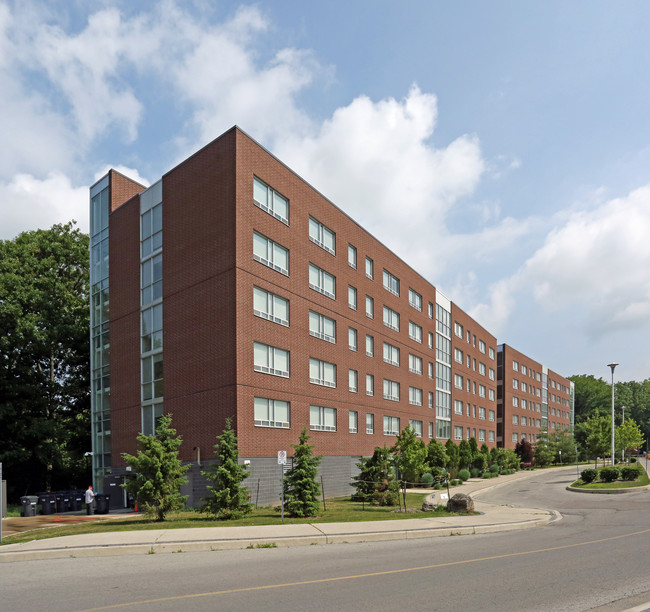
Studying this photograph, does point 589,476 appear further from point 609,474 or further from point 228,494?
point 228,494

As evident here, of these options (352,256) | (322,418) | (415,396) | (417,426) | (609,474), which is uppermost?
(352,256)

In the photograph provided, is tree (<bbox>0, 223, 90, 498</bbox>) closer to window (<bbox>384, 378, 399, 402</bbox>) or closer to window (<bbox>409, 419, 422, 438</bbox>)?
window (<bbox>384, 378, 399, 402</bbox>)

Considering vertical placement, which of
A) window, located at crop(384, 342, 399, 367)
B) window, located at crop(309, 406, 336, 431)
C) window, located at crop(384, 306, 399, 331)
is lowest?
window, located at crop(309, 406, 336, 431)

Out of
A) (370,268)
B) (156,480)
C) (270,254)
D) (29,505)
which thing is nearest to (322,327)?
(270,254)

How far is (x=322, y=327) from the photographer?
3575 centimetres

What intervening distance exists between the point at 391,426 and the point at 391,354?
5503mm

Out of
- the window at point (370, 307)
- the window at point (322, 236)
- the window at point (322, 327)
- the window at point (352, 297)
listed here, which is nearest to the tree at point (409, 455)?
the window at point (322, 327)

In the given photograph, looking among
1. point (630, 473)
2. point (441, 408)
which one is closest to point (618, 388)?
point (441, 408)

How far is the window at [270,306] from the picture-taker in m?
29.6

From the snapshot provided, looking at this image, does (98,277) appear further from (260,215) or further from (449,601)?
(449,601)

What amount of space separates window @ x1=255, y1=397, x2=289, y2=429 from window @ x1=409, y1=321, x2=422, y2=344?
2238 centimetres

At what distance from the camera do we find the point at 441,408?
192 feet

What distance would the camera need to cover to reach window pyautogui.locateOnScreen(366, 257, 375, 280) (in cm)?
4334

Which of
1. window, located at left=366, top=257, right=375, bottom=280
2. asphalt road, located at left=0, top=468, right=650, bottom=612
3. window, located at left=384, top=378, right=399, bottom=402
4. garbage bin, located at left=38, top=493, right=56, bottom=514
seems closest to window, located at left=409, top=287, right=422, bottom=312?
window, located at left=384, top=378, right=399, bottom=402
